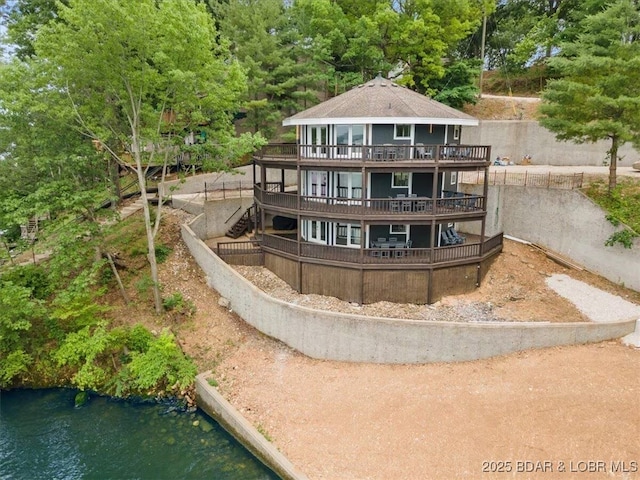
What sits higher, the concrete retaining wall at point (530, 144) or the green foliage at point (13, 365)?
the concrete retaining wall at point (530, 144)

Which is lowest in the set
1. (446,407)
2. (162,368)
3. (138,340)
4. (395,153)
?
(162,368)

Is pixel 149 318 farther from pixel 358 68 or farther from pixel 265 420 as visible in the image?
pixel 358 68

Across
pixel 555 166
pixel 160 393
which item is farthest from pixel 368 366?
pixel 555 166

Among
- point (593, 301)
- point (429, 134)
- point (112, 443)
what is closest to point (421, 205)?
point (429, 134)

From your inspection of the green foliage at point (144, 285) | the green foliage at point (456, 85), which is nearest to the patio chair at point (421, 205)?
the green foliage at point (144, 285)

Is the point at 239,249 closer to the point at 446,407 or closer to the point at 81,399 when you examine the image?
the point at 81,399

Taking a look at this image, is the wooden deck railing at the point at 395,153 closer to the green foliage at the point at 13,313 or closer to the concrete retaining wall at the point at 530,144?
the green foliage at the point at 13,313
